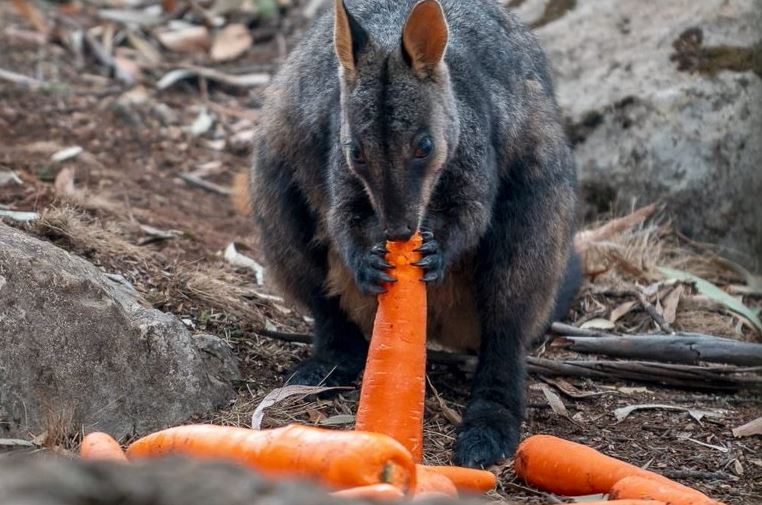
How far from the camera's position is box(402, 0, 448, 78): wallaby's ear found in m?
4.62

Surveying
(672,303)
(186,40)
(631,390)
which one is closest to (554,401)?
(631,390)

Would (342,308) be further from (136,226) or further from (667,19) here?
(667,19)

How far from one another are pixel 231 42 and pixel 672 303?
599cm

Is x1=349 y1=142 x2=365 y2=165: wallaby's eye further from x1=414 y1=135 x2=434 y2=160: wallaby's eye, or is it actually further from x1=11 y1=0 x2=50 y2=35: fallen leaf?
x1=11 y1=0 x2=50 y2=35: fallen leaf

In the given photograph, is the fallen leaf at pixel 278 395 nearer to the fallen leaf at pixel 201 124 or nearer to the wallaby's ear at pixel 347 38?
the wallaby's ear at pixel 347 38

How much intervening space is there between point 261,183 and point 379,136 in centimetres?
157

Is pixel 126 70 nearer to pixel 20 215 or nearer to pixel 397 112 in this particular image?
pixel 20 215

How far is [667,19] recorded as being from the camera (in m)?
8.55

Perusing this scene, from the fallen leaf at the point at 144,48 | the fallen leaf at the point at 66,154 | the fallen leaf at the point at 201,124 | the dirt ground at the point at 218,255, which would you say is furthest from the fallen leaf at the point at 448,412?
the fallen leaf at the point at 144,48

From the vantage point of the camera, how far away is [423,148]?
4613mm

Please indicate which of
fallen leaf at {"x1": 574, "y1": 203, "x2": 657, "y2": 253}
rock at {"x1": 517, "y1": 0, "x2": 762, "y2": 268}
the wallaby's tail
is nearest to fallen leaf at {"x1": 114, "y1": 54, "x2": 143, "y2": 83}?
the wallaby's tail

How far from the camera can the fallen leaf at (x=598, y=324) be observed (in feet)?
22.5

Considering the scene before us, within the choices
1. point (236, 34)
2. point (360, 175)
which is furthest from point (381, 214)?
point (236, 34)

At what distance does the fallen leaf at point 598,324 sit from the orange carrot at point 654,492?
2714mm
